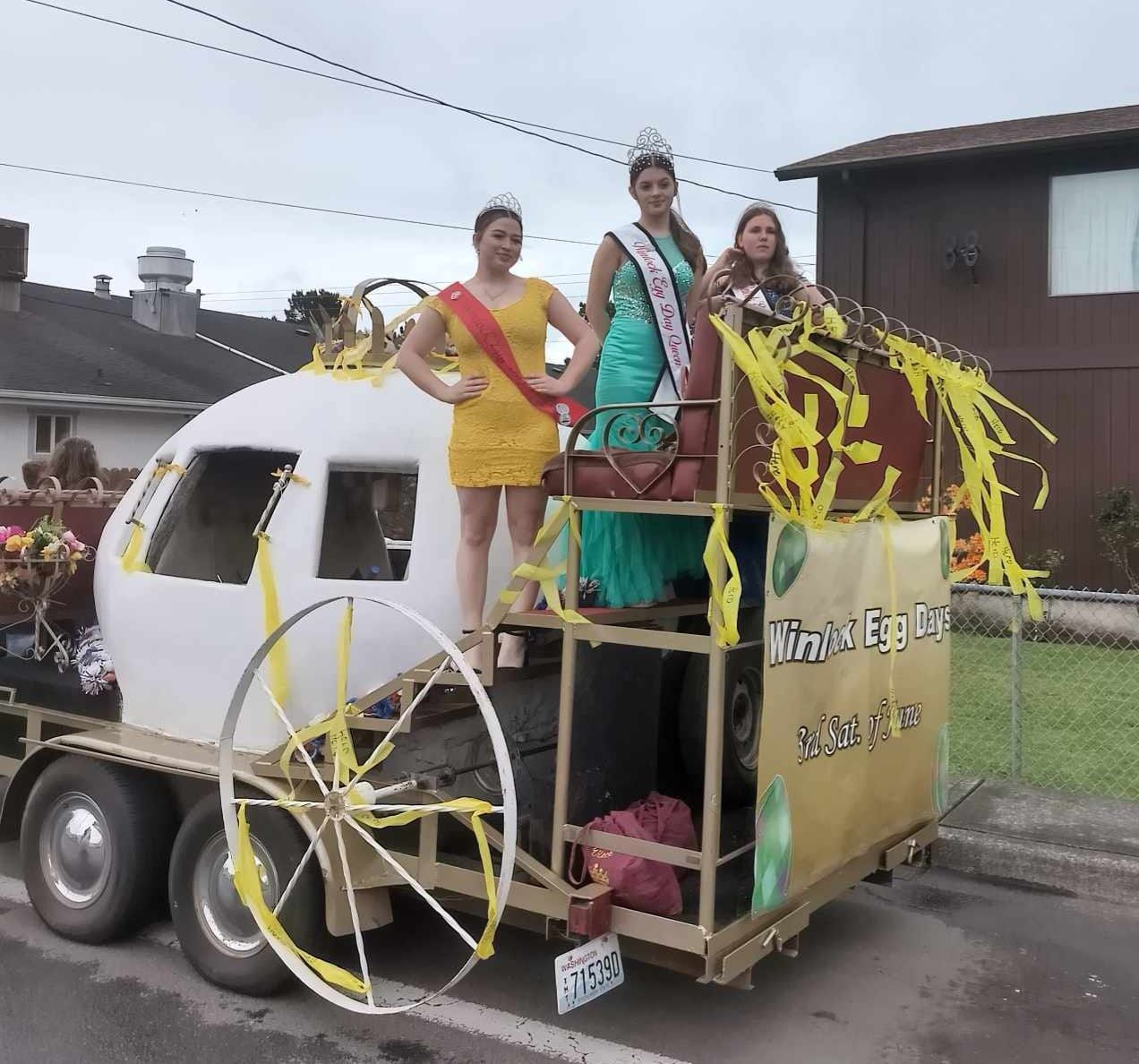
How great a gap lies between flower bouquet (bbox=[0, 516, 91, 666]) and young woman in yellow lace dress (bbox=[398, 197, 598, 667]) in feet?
7.41

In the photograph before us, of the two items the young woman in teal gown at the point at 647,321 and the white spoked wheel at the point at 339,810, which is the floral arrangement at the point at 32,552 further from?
the young woman in teal gown at the point at 647,321

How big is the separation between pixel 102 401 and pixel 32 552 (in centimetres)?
1867

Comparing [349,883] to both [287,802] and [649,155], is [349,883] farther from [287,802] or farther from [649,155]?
[649,155]

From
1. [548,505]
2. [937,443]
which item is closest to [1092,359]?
[937,443]

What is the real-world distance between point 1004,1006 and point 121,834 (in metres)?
3.45

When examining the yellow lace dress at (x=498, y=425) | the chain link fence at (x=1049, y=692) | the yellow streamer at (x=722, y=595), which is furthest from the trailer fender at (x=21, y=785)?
the chain link fence at (x=1049, y=692)

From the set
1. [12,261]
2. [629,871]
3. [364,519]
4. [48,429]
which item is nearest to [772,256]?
[364,519]

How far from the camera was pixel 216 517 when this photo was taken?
549cm

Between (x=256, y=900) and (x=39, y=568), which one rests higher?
(x=39, y=568)

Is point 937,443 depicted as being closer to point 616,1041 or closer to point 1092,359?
point 616,1041

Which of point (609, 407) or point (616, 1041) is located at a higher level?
point (609, 407)

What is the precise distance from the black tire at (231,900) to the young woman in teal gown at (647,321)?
1.53 metres

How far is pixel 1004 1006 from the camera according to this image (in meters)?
4.49

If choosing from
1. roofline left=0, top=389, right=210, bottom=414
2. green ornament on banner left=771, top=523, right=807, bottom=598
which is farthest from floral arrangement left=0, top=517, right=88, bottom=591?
roofline left=0, top=389, right=210, bottom=414
